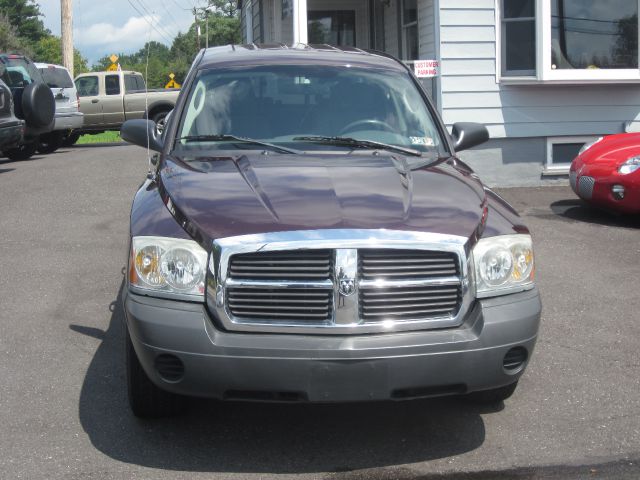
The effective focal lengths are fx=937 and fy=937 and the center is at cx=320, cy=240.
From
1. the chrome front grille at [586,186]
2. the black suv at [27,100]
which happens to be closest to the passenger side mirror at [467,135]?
the chrome front grille at [586,186]

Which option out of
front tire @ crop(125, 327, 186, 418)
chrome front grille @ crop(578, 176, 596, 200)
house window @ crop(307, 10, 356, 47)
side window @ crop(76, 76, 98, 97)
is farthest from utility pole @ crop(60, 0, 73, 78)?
front tire @ crop(125, 327, 186, 418)

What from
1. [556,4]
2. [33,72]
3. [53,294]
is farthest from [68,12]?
[53,294]

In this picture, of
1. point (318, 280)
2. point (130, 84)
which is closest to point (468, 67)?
point (318, 280)

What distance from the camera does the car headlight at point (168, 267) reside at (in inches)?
152

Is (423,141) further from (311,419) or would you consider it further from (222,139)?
(311,419)

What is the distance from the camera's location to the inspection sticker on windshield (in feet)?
17.5

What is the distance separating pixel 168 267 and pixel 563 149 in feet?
32.6

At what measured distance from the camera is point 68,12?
29625 mm

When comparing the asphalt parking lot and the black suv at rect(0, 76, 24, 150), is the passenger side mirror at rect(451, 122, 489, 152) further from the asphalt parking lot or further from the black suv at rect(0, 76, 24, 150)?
the black suv at rect(0, 76, 24, 150)

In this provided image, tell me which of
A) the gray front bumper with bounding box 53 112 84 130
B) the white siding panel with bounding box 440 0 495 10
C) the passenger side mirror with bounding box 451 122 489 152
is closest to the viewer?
the passenger side mirror with bounding box 451 122 489 152

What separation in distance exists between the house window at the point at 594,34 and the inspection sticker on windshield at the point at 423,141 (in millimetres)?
7846

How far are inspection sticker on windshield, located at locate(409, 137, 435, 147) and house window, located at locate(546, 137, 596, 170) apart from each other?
7853 mm

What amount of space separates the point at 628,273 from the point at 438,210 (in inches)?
164

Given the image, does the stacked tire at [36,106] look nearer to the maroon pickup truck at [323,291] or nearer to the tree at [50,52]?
the maroon pickup truck at [323,291]
